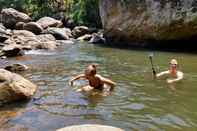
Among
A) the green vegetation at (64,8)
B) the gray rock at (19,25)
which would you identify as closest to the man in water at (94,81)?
the gray rock at (19,25)

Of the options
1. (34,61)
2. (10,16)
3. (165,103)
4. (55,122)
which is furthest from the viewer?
(10,16)

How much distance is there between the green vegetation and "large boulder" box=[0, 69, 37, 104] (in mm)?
24876

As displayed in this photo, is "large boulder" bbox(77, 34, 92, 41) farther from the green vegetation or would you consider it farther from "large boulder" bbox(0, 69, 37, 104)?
"large boulder" bbox(0, 69, 37, 104)

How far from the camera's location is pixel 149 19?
78.3ft

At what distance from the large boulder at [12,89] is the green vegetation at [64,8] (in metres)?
24.9

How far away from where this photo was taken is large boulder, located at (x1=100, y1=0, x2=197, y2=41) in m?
22.3

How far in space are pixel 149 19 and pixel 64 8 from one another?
77.9 ft

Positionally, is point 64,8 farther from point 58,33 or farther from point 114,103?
point 114,103

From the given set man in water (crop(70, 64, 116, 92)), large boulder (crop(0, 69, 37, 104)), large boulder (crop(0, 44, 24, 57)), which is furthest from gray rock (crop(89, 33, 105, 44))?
large boulder (crop(0, 69, 37, 104))

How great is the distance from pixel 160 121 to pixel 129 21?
16.4 metres

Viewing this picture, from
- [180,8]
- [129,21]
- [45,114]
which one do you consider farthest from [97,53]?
[45,114]

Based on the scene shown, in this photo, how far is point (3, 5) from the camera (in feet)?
182

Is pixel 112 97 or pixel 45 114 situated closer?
pixel 45 114

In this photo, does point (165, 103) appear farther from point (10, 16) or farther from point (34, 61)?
point (10, 16)
